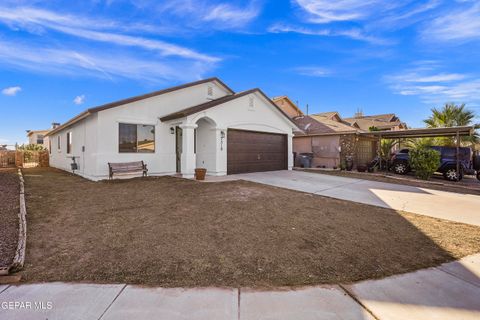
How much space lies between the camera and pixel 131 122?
11.3 metres

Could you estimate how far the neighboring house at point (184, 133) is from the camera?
10.9 m

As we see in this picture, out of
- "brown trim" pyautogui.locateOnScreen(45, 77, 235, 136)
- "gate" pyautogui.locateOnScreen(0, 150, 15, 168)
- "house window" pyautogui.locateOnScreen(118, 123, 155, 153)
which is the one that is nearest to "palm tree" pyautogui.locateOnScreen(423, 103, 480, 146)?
"brown trim" pyautogui.locateOnScreen(45, 77, 235, 136)

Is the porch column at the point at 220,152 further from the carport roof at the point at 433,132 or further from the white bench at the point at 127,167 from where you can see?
the carport roof at the point at 433,132

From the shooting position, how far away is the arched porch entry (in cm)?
1230

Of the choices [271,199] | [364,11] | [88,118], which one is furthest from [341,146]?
[88,118]

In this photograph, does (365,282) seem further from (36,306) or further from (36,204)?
(36,204)

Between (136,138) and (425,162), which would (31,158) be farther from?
(425,162)

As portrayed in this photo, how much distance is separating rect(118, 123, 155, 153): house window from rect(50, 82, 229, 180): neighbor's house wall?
17 centimetres

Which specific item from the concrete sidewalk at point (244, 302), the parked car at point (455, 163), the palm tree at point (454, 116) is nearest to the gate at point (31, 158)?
the concrete sidewalk at point (244, 302)

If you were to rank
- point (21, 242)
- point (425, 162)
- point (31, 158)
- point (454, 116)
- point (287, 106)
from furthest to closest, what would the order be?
1. point (287, 106)
2. point (454, 116)
3. point (31, 158)
4. point (425, 162)
5. point (21, 242)

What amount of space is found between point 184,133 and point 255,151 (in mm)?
4671

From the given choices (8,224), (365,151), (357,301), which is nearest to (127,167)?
(8,224)

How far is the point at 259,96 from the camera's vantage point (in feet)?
47.1

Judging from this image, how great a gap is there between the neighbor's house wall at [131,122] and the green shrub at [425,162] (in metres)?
12.3
